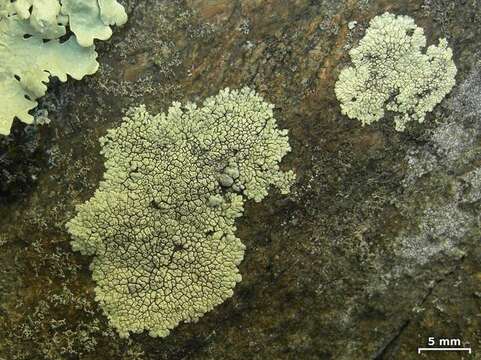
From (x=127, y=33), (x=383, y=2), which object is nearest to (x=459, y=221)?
(x=383, y=2)

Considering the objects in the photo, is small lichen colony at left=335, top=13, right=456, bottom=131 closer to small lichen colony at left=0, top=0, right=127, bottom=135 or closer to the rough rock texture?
the rough rock texture

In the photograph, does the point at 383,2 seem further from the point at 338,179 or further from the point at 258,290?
the point at 258,290

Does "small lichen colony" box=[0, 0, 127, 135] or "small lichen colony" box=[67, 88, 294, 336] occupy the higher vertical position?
"small lichen colony" box=[0, 0, 127, 135]

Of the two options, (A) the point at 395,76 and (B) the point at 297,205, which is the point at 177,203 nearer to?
(B) the point at 297,205

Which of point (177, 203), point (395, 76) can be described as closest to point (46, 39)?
point (177, 203)

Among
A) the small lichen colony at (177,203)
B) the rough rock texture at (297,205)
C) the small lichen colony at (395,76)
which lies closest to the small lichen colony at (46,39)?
the rough rock texture at (297,205)

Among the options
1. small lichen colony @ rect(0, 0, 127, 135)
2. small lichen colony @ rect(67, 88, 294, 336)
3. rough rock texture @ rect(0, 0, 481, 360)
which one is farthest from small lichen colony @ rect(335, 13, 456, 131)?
small lichen colony @ rect(0, 0, 127, 135)
